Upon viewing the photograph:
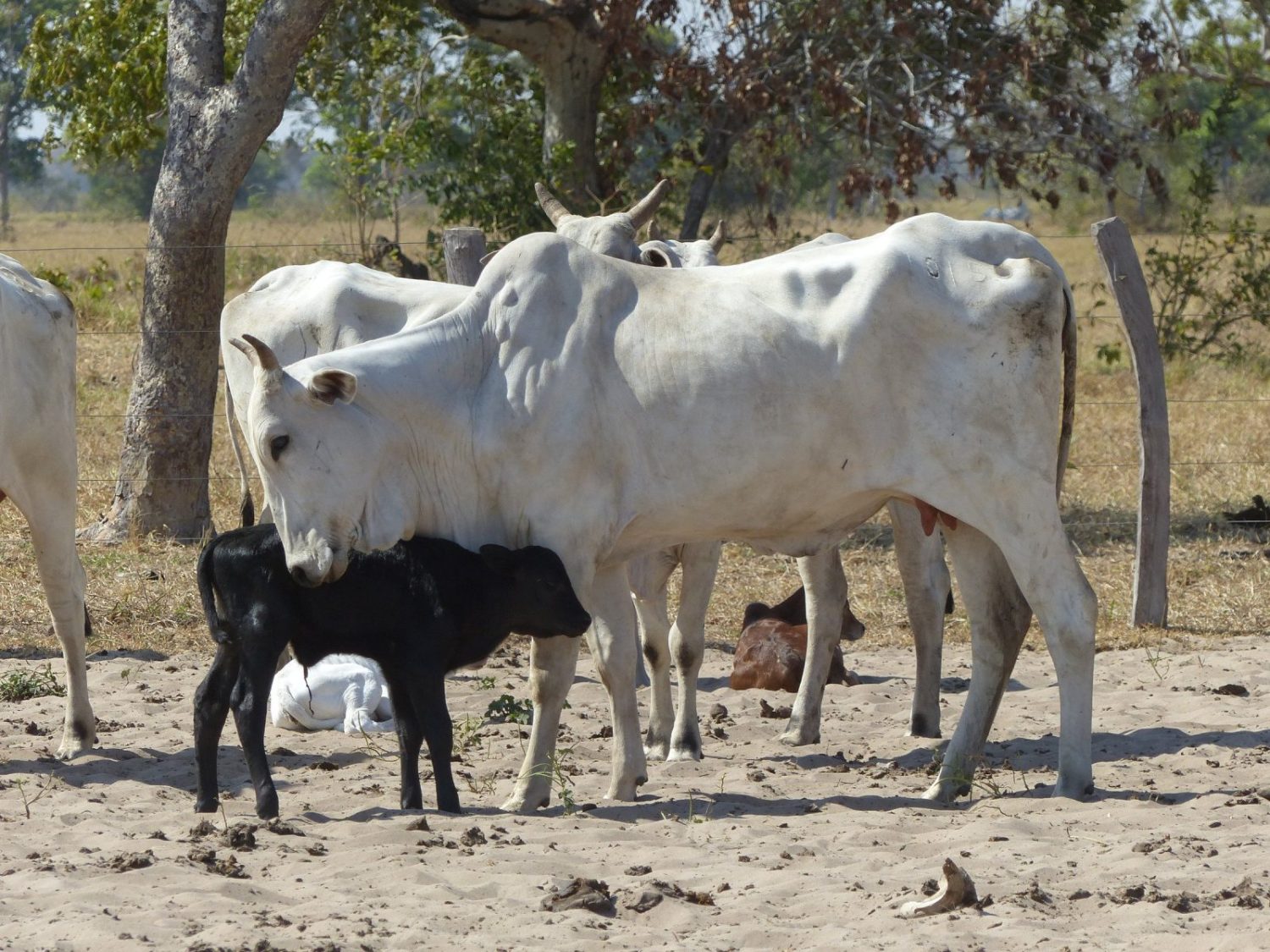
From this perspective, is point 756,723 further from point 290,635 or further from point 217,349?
point 217,349

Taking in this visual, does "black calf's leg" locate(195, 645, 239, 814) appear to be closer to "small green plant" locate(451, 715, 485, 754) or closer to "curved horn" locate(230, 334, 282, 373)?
"curved horn" locate(230, 334, 282, 373)

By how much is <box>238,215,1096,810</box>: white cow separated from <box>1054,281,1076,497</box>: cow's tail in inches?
2.0

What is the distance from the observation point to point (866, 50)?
462 inches

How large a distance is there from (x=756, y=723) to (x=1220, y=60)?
11.0m

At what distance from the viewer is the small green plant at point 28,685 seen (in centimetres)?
685

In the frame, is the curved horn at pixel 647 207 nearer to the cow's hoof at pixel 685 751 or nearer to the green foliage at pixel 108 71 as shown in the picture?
the cow's hoof at pixel 685 751

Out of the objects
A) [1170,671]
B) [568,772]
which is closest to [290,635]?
[568,772]

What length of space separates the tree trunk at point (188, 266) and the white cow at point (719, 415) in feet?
14.5

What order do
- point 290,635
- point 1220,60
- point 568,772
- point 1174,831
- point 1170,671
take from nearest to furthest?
point 1174,831 → point 290,635 → point 568,772 → point 1170,671 → point 1220,60

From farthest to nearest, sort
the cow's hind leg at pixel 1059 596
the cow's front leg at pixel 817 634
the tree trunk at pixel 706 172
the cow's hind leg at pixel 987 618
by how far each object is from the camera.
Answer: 1. the tree trunk at pixel 706 172
2. the cow's front leg at pixel 817 634
3. the cow's hind leg at pixel 987 618
4. the cow's hind leg at pixel 1059 596

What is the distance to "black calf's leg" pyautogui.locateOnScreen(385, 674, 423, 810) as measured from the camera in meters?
5.18

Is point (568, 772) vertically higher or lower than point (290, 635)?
lower

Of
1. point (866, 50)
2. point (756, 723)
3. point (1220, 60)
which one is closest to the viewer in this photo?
point (756, 723)

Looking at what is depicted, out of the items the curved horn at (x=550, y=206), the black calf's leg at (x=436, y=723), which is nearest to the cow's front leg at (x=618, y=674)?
the black calf's leg at (x=436, y=723)
